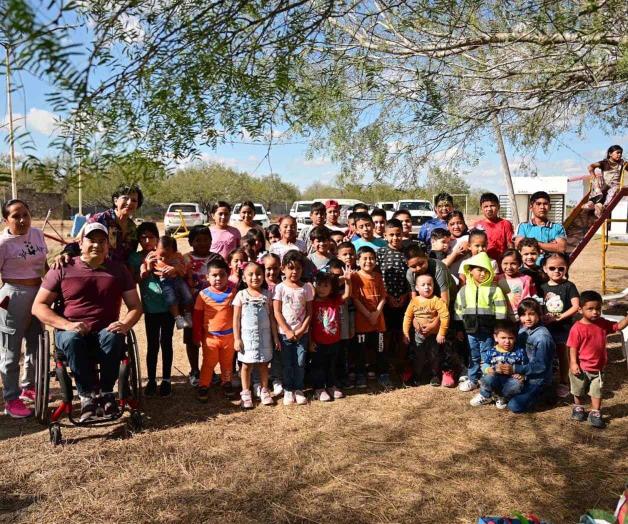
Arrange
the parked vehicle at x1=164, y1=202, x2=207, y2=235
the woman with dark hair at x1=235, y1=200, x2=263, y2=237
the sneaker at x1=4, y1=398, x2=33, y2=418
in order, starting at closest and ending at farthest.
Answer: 1. the sneaker at x1=4, y1=398, x2=33, y2=418
2. the woman with dark hair at x1=235, y1=200, x2=263, y2=237
3. the parked vehicle at x1=164, y1=202, x2=207, y2=235

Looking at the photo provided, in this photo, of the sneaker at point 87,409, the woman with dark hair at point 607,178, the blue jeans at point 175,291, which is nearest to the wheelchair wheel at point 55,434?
the sneaker at point 87,409

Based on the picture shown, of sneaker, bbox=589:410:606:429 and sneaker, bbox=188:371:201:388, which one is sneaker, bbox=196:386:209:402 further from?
sneaker, bbox=589:410:606:429

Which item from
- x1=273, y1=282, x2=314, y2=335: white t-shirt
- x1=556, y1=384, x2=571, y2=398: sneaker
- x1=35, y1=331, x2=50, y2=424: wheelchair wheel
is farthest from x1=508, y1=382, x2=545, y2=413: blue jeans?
x1=35, y1=331, x2=50, y2=424: wheelchair wheel

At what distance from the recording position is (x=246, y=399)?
4.45 m

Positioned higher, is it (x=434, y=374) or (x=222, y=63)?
(x=222, y=63)

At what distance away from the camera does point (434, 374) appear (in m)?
5.05

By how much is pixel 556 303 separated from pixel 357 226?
6.07ft

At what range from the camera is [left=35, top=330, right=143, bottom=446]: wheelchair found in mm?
3637

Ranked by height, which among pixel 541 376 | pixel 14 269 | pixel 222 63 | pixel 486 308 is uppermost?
pixel 222 63

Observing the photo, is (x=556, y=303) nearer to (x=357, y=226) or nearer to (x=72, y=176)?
(x=357, y=226)

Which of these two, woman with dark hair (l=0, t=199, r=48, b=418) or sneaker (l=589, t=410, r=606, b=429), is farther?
woman with dark hair (l=0, t=199, r=48, b=418)

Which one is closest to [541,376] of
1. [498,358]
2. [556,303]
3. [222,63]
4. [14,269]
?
[498,358]

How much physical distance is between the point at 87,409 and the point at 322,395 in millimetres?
1807

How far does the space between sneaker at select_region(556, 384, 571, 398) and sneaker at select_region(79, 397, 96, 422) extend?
3.53 metres
